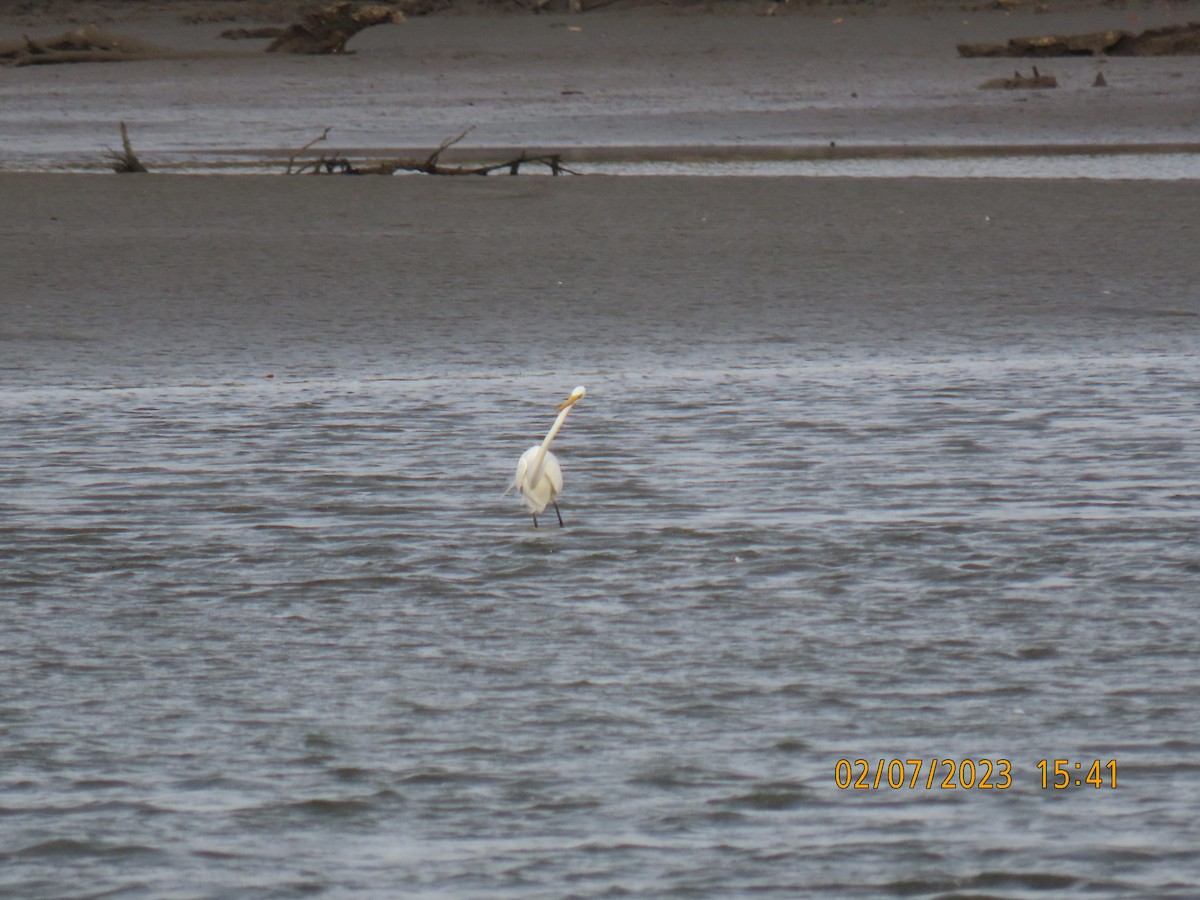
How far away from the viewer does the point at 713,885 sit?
10.8ft

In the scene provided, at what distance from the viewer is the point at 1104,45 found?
24.3 m

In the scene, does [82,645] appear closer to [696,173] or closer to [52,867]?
[52,867]

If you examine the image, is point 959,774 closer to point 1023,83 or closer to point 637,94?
point 1023,83

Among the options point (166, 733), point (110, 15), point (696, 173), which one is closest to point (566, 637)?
point (166, 733)

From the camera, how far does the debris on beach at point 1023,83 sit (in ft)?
69.7

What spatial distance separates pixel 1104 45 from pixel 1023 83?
3487 mm

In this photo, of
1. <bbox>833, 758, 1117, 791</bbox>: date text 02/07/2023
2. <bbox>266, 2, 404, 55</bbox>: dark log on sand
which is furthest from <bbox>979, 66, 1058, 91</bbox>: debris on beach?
<bbox>833, 758, 1117, 791</bbox>: date text 02/07/2023

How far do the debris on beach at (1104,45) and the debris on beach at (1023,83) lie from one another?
3093mm

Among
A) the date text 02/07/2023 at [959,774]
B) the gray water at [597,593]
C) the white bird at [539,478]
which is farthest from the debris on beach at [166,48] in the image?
the date text 02/07/2023 at [959,774]

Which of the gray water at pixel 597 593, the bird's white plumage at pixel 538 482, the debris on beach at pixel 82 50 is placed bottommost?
the gray water at pixel 597 593

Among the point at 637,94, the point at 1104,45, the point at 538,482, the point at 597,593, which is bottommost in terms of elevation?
the point at 597,593

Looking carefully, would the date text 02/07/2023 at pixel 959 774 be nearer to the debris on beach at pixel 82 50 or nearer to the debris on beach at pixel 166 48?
the debris on beach at pixel 166 48

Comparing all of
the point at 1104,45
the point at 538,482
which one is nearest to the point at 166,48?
→ the point at 1104,45

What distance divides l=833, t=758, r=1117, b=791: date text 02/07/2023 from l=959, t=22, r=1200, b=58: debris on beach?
21782 mm
